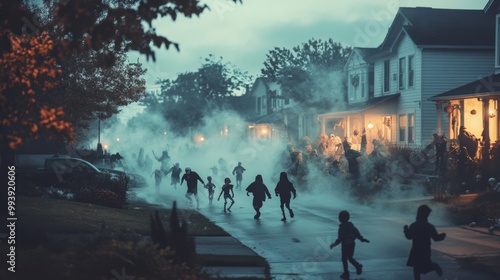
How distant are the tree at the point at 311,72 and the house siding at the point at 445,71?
15696 mm

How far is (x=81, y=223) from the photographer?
16500mm

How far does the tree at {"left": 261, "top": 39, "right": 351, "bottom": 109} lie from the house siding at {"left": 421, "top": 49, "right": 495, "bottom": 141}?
1570 cm

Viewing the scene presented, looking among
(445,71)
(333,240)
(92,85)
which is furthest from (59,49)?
(445,71)

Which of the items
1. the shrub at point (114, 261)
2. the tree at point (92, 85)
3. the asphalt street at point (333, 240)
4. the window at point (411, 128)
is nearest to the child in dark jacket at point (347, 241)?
the asphalt street at point (333, 240)

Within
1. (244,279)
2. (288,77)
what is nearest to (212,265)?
(244,279)

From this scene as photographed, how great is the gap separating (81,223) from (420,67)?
2082 cm

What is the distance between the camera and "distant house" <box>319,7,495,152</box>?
1275 inches

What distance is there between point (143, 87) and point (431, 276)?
742 inches

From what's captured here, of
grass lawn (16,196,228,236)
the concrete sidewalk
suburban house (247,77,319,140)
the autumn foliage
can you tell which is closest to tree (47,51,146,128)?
grass lawn (16,196,228,236)

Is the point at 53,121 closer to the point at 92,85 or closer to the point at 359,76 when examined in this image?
the point at 92,85

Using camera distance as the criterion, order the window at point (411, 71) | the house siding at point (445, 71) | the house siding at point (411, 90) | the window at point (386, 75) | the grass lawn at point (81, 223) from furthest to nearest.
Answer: the window at point (386, 75) < the window at point (411, 71) < the house siding at point (411, 90) < the house siding at point (445, 71) < the grass lawn at point (81, 223)

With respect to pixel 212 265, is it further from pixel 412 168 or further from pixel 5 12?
pixel 412 168

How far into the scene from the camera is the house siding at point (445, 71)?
32344mm

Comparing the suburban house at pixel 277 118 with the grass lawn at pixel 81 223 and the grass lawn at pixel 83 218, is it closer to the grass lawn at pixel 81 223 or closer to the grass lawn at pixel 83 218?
the grass lawn at pixel 81 223
